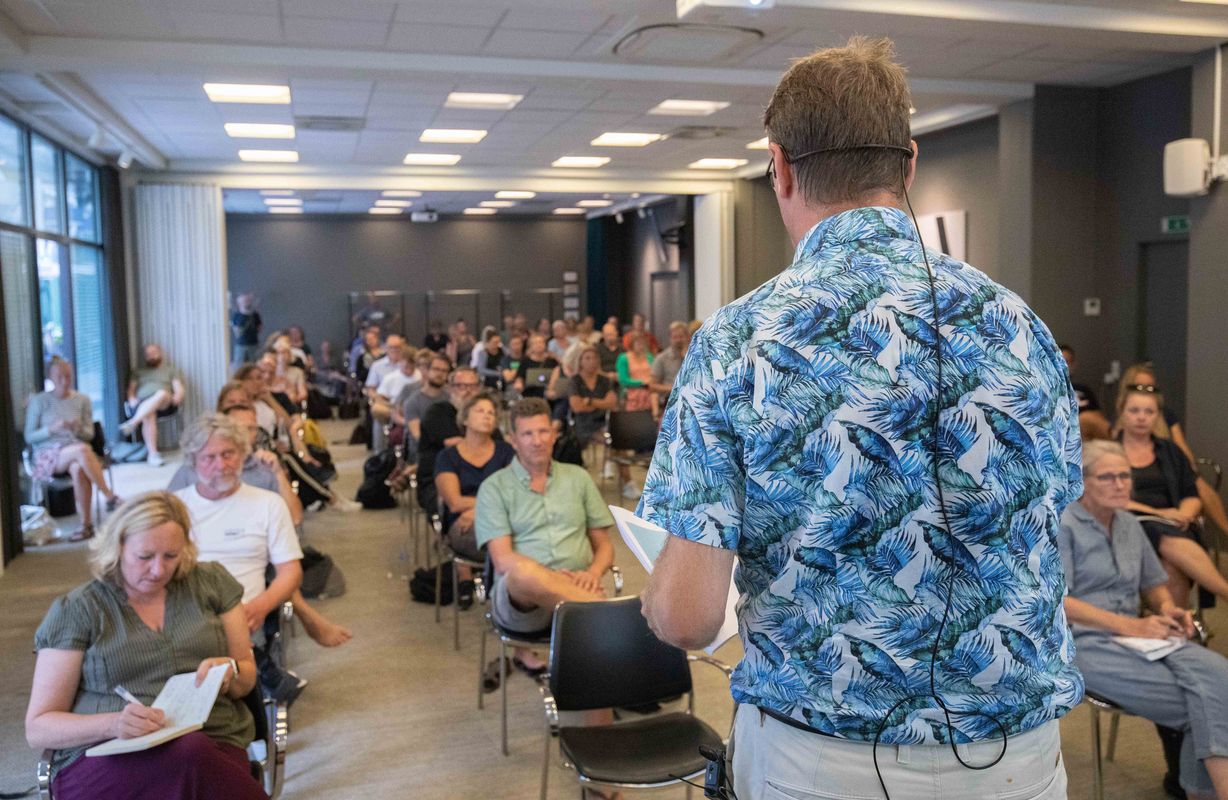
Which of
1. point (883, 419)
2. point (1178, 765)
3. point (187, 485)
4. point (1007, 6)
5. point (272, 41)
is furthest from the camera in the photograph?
point (272, 41)

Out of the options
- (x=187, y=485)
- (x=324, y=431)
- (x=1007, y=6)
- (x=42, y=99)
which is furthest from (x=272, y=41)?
(x=324, y=431)

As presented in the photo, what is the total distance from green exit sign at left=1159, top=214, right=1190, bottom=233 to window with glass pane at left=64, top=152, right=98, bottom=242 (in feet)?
32.9

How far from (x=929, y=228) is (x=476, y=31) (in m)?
6.27

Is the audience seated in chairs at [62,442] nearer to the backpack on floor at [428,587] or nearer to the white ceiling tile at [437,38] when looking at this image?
the backpack on floor at [428,587]

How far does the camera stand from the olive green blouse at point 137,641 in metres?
2.90

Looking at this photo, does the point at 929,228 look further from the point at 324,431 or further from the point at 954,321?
the point at 954,321

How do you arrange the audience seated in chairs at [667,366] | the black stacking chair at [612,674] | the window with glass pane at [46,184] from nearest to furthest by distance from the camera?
the black stacking chair at [612,674], the window with glass pane at [46,184], the audience seated in chairs at [667,366]

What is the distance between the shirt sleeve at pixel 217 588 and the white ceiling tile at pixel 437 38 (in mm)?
4352

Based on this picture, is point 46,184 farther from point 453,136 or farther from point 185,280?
point 453,136

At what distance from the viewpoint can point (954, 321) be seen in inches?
47.4

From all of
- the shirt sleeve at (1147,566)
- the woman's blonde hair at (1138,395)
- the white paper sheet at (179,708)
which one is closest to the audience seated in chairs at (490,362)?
the woman's blonde hair at (1138,395)

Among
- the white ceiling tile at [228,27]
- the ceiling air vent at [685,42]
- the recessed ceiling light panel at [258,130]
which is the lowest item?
the ceiling air vent at [685,42]

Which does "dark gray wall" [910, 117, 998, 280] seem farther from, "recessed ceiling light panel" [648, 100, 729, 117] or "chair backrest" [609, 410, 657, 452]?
"chair backrest" [609, 410, 657, 452]

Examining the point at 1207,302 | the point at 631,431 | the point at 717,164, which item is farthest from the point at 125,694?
the point at 717,164
